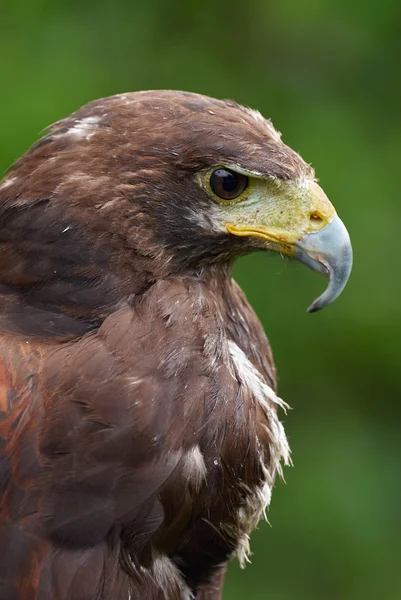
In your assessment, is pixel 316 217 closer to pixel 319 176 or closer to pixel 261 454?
pixel 261 454

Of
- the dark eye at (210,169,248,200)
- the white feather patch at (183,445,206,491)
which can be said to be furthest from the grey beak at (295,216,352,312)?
the white feather patch at (183,445,206,491)

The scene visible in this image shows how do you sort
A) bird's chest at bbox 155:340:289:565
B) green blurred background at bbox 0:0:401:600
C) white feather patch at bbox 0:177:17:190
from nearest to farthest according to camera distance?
bird's chest at bbox 155:340:289:565 < white feather patch at bbox 0:177:17:190 < green blurred background at bbox 0:0:401:600

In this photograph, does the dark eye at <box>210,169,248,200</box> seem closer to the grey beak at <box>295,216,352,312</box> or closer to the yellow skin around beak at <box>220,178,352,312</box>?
the yellow skin around beak at <box>220,178,352,312</box>

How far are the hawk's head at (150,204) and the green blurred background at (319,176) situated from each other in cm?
196

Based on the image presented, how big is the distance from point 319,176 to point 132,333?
2367 mm

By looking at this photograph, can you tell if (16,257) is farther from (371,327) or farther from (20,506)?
(371,327)

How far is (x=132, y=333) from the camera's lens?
2.69m

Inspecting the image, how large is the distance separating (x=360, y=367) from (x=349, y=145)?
0.86 m

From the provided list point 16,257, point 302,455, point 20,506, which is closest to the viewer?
point 20,506

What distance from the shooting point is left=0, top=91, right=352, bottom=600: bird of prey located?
2607 millimetres

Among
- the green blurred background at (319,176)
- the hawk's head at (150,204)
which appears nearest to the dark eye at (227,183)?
the hawk's head at (150,204)

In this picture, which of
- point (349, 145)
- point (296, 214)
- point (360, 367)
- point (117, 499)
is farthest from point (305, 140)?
point (117, 499)

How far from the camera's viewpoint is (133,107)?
279 centimetres

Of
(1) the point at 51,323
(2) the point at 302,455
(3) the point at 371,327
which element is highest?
(1) the point at 51,323
